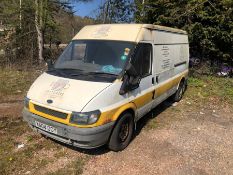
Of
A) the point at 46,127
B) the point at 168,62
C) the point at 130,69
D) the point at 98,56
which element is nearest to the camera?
the point at 46,127

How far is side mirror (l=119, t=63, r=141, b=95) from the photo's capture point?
194 inches

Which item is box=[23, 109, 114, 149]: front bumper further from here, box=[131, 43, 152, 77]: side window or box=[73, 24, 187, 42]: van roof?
box=[73, 24, 187, 42]: van roof

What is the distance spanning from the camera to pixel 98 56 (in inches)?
213

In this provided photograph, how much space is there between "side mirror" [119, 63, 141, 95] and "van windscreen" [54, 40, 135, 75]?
18cm

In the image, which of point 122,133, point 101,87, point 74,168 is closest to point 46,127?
point 74,168

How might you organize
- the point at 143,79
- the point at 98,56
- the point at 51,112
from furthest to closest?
1. the point at 143,79
2. the point at 98,56
3. the point at 51,112

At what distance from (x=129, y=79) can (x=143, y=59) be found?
0.83 meters

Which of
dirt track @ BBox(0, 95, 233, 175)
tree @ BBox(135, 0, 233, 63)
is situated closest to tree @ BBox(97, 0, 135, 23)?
tree @ BBox(135, 0, 233, 63)

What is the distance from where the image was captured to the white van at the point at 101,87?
449 cm

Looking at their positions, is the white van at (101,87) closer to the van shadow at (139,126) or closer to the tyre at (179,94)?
the van shadow at (139,126)

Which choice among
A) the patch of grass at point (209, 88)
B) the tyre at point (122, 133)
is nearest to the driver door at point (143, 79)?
the tyre at point (122, 133)

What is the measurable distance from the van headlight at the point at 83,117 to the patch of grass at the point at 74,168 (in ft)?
2.75

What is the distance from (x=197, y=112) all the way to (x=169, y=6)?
6.95 metres

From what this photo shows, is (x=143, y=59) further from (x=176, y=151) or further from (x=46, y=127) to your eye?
(x=46, y=127)
